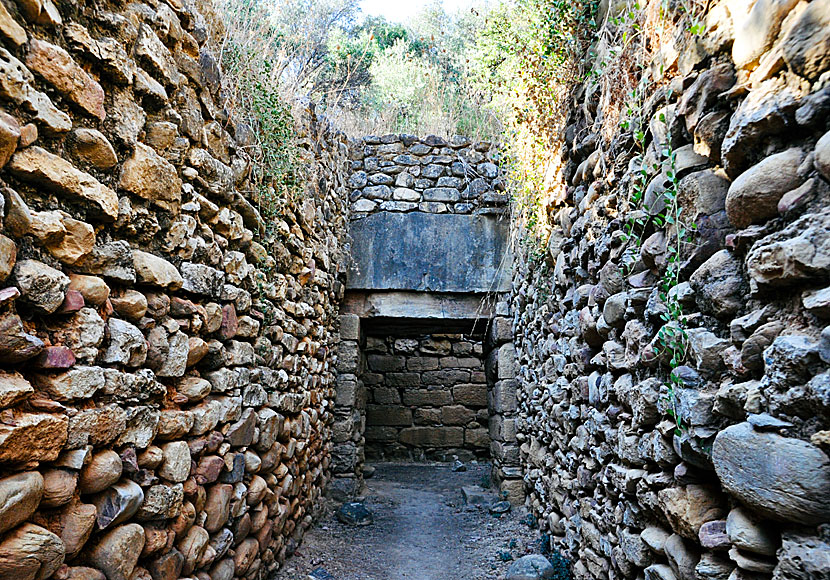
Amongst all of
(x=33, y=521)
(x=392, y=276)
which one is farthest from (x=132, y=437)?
(x=392, y=276)

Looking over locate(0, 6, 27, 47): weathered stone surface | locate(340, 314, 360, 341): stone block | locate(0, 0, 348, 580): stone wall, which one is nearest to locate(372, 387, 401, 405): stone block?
locate(340, 314, 360, 341): stone block

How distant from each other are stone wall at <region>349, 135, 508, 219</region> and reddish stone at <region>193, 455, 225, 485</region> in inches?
136

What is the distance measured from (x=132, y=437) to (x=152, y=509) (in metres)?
0.27

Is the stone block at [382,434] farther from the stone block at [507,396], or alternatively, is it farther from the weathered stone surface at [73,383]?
the weathered stone surface at [73,383]

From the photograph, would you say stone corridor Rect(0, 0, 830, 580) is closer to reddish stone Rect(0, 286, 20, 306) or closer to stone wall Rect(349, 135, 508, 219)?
reddish stone Rect(0, 286, 20, 306)

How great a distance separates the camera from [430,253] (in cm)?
538

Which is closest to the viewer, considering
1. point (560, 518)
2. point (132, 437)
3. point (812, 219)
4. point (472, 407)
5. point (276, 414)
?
point (812, 219)

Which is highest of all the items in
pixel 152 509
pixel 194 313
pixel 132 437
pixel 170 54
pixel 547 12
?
pixel 547 12

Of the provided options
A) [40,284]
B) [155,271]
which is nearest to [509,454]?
[155,271]

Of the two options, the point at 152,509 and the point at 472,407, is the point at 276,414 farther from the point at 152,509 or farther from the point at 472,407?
the point at 472,407

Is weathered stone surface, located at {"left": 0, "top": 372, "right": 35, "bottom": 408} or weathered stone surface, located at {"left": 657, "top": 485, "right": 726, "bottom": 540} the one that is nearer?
weathered stone surface, located at {"left": 0, "top": 372, "right": 35, "bottom": 408}

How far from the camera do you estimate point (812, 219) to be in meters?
1.20

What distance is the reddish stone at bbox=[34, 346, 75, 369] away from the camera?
4.60 feet

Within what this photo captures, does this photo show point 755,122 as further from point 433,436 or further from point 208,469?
point 433,436
